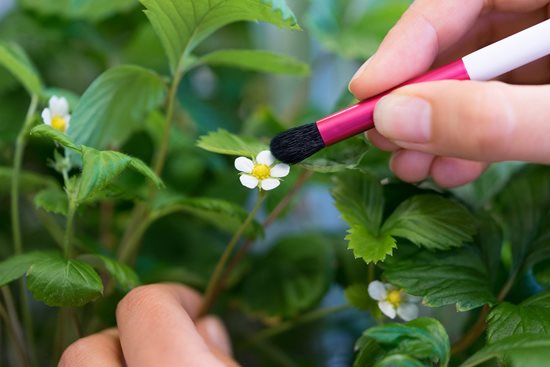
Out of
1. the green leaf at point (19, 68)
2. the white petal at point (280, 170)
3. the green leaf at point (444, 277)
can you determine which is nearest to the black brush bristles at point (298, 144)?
the white petal at point (280, 170)

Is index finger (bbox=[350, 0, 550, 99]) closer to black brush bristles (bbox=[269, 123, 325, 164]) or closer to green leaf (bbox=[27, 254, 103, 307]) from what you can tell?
black brush bristles (bbox=[269, 123, 325, 164])

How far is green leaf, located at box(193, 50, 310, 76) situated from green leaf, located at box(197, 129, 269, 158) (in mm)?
97

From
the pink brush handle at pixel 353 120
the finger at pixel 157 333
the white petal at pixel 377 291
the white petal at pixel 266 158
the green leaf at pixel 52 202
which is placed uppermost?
the pink brush handle at pixel 353 120

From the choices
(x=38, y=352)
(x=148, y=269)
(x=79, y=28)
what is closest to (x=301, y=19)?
(x=79, y=28)

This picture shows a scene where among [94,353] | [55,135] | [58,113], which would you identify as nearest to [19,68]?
[58,113]

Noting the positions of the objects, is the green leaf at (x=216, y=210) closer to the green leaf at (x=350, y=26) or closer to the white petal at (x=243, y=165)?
the white petal at (x=243, y=165)

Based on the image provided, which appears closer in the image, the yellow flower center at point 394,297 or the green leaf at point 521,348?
the green leaf at point 521,348

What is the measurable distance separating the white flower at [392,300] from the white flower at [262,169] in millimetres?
118

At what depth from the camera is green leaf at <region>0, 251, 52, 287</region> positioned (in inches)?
18.9

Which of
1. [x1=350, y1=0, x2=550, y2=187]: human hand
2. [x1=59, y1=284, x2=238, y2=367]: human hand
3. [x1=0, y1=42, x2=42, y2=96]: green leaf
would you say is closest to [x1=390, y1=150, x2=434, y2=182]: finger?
[x1=350, y1=0, x2=550, y2=187]: human hand

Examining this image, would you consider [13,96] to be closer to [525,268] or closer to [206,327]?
[206,327]

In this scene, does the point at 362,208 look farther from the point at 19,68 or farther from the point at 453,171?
the point at 19,68

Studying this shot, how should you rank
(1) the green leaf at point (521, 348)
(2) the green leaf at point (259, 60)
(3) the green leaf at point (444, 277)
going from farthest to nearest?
(2) the green leaf at point (259, 60) < (3) the green leaf at point (444, 277) < (1) the green leaf at point (521, 348)

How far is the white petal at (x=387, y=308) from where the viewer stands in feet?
1.68
